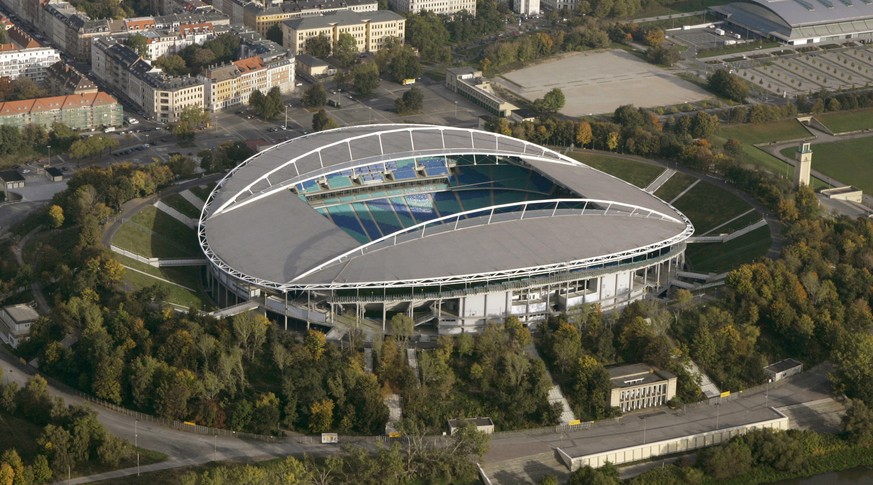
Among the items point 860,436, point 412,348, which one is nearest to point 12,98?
point 412,348

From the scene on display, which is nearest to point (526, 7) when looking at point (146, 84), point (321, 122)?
point (321, 122)

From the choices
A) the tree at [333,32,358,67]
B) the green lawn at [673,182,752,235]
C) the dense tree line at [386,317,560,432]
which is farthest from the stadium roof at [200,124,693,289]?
the tree at [333,32,358,67]

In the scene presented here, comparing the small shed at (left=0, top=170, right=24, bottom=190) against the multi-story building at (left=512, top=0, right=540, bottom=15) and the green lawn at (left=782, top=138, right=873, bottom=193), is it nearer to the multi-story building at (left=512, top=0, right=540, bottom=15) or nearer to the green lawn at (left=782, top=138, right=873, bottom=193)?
the green lawn at (left=782, top=138, right=873, bottom=193)

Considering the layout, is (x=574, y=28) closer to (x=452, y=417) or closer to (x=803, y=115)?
(x=803, y=115)

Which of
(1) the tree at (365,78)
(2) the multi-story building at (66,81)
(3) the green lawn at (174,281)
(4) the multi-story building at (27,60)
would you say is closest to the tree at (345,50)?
(1) the tree at (365,78)

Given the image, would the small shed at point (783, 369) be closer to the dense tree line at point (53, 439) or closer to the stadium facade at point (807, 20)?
the dense tree line at point (53, 439)

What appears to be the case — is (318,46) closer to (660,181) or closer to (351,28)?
(351,28)
